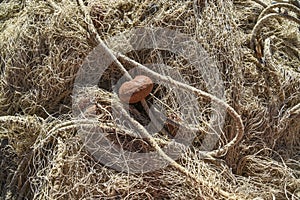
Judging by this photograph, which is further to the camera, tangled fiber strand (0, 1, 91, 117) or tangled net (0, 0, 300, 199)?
tangled fiber strand (0, 1, 91, 117)

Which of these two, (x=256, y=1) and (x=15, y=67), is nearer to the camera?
(x=15, y=67)

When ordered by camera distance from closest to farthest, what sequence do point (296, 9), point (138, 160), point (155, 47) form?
point (138, 160) < point (155, 47) < point (296, 9)

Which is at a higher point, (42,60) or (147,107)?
(42,60)

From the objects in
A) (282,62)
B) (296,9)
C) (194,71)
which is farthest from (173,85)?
(296,9)

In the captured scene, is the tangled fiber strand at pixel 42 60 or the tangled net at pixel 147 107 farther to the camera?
the tangled fiber strand at pixel 42 60

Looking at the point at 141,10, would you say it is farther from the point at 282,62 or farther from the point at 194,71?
the point at 282,62

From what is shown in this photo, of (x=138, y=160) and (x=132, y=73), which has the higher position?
(x=132, y=73)

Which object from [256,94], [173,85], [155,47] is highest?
[155,47]

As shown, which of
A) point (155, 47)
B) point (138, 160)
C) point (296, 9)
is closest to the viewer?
point (138, 160)
